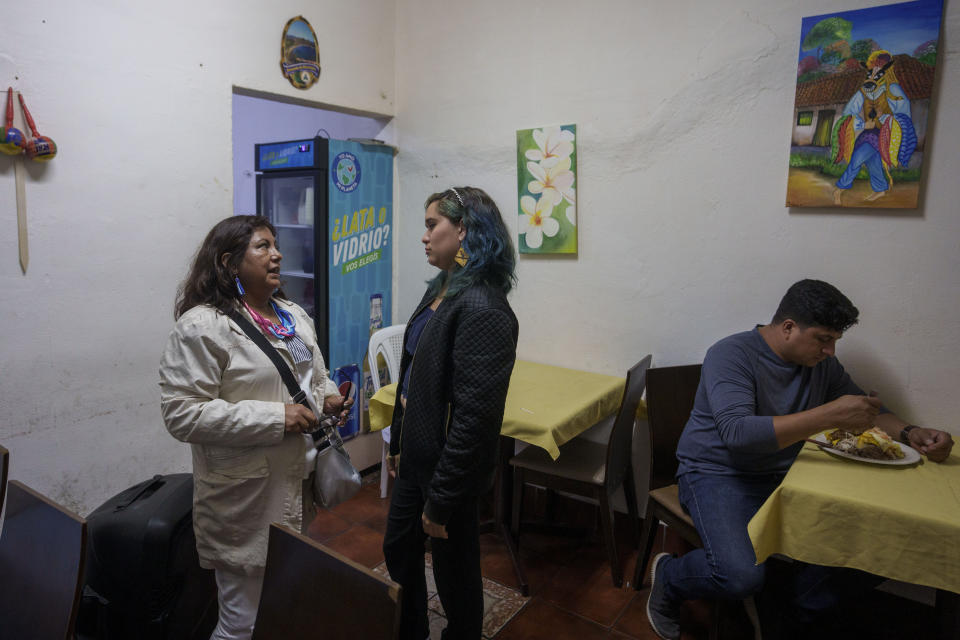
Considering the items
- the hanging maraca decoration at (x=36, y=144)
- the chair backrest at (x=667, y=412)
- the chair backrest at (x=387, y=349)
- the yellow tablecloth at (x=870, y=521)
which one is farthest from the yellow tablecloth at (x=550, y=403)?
the hanging maraca decoration at (x=36, y=144)

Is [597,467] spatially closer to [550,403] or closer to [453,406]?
[550,403]

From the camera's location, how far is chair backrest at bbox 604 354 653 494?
7.75ft

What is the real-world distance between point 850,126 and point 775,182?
0.32 m

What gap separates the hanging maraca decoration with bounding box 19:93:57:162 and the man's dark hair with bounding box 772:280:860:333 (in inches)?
103

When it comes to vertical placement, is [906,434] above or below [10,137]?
below

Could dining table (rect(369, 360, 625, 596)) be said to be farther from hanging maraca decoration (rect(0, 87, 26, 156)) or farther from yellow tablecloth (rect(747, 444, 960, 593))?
hanging maraca decoration (rect(0, 87, 26, 156))

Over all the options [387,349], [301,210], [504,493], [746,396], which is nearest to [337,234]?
[301,210]

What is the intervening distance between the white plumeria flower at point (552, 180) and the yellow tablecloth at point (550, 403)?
0.88 metres

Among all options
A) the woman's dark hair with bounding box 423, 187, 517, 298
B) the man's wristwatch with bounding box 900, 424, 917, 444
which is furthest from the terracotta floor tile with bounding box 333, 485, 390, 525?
the man's wristwatch with bounding box 900, 424, 917, 444

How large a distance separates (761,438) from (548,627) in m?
1.04

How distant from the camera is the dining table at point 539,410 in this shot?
2.20 m

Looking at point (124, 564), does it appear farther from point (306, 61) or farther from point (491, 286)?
point (306, 61)

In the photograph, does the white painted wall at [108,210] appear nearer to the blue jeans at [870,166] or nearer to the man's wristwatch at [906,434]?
the blue jeans at [870,166]

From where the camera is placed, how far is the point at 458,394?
151cm
